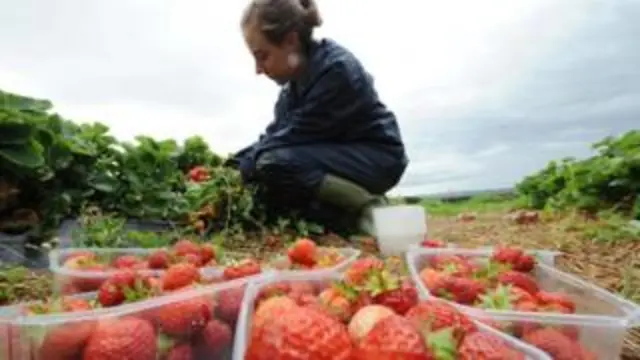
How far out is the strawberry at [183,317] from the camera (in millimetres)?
1018

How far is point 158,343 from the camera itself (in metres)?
0.99

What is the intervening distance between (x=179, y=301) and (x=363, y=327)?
0.24 m

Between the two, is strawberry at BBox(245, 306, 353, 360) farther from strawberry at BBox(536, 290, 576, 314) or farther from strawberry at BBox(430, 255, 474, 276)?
strawberry at BBox(430, 255, 474, 276)

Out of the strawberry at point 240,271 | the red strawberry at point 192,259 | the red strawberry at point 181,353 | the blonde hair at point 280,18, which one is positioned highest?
the blonde hair at point 280,18

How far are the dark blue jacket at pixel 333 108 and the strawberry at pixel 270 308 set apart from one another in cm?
218

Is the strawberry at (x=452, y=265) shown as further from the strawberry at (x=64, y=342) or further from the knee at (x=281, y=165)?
the knee at (x=281, y=165)

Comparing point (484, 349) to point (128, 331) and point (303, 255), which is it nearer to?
point (128, 331)

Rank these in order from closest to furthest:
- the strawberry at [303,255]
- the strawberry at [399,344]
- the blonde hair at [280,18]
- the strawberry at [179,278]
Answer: the strawberry at [399,344]
the strawberry at [179,278]
the strawberry at [303,255]
the blonde hair at [280,18]

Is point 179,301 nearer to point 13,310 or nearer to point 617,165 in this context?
point 13,310

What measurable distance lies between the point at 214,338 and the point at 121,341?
0.14m

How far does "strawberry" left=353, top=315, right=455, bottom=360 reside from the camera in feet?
2.85

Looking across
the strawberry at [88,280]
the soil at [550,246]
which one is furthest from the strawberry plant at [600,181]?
the strawberry at [88,280]

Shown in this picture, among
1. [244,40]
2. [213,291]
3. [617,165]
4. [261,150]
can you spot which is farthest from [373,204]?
[213,291]

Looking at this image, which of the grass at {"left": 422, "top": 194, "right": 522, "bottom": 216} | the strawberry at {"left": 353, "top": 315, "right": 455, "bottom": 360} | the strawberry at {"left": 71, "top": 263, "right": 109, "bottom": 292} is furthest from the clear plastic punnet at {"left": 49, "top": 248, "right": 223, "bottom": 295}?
the grass at {"left": 422, "top": 194, "right": 522, "bottom": 216}
